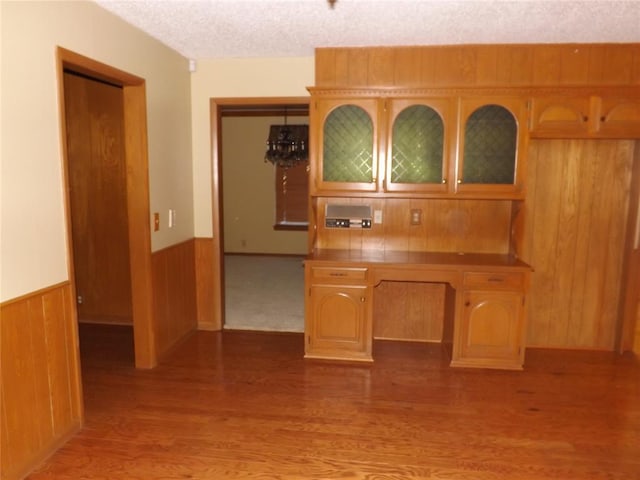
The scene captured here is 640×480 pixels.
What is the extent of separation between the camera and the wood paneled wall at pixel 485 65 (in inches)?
125

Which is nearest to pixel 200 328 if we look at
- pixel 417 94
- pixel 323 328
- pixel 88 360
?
pixel 88 360

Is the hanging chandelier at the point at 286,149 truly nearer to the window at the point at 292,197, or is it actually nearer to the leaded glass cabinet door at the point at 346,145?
the window at the point at 292,197

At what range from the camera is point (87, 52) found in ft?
7.91

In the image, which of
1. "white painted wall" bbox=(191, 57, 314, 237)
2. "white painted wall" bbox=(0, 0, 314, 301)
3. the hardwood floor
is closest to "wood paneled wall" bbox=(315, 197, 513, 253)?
the hardwood floor

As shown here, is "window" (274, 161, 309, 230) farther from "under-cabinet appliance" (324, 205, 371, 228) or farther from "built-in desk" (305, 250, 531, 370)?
"built-in desk" (305, 250, 531, 370)

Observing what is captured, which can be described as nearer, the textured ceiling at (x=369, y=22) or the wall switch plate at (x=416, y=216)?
the textured ceiling at (x=369, y=22)

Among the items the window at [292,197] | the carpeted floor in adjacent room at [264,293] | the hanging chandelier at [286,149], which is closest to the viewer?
the carpeted floor in adjacent room at [264,293]

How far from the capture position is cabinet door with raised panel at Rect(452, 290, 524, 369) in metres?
3.15

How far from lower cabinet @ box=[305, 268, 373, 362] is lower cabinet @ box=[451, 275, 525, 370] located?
2.20ft

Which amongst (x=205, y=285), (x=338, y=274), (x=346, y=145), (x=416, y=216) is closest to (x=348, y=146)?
(x=346, y=145)

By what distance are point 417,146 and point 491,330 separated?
1.42 metres

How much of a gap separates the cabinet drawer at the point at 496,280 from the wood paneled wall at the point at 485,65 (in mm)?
1332

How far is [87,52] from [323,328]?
2295 mm

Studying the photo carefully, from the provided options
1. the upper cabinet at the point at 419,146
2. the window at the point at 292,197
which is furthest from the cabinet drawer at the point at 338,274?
the window at the point at 292,197
